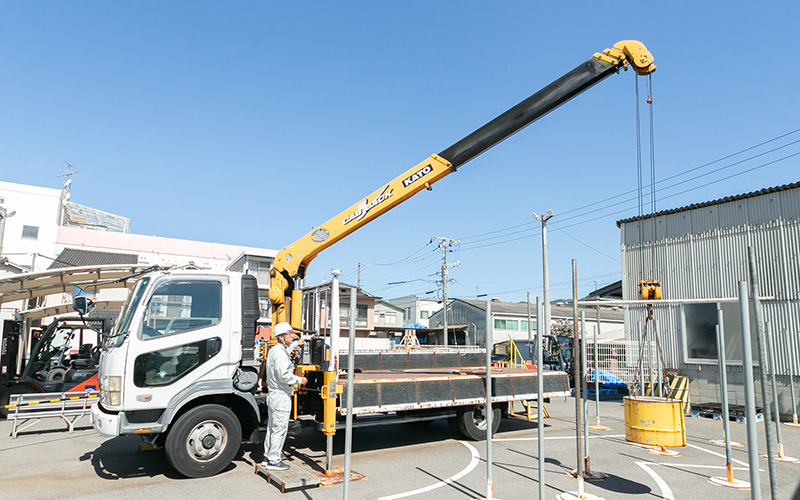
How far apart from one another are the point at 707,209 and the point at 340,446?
13454 millimetres

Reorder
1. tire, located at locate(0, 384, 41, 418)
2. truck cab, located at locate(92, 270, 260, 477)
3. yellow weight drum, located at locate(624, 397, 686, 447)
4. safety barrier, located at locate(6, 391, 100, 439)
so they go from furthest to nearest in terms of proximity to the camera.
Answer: tire, located at locate(0, 384, 41, 418), safety barrier, located at locate(6, 391, 100, 439), yellow weight drum, located at locate(624, 397, 686, 447), truck cab, located at locate(92, 270, 260, 477)

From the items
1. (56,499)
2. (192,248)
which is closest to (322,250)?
(56,499)

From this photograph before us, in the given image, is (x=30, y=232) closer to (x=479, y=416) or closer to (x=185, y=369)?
(x=185, y=369)

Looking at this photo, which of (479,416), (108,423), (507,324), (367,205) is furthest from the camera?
(507,324)

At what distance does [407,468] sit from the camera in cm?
816

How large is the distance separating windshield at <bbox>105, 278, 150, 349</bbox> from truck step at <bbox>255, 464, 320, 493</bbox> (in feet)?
8.88

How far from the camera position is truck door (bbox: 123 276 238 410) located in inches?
288

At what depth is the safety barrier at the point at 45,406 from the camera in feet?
35.4

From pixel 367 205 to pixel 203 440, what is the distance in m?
4.98

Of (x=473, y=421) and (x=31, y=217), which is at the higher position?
(x=31, y=217)

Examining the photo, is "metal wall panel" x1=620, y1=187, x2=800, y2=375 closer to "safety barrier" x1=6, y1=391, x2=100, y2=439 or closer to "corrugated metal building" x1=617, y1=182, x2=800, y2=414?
"corrugated metal building" x1=617, y1=182, x2=800, y2=414

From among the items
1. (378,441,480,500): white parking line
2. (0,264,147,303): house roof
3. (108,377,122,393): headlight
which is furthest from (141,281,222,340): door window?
(0,264,147,303): house roof

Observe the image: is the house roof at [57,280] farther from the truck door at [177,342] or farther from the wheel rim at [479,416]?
the wheel rim at [479,416]

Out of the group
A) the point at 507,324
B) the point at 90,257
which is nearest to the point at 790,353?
the point at 507,324
